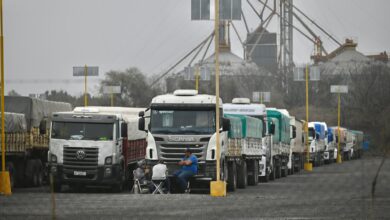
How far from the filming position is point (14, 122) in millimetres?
39000

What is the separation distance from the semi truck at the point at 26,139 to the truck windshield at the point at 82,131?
5.68 ft

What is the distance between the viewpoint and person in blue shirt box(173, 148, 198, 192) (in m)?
33.0

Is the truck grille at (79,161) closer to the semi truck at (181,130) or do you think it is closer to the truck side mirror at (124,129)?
the truck side mirror at (124,129)

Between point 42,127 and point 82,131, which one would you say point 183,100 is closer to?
point 82,131

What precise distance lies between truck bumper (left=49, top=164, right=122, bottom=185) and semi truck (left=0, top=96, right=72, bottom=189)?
2.62 metres

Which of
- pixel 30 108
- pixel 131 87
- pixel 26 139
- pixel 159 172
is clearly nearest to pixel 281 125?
pixel 30 108

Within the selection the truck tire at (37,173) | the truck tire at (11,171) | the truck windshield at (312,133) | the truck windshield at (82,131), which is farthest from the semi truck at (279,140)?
the truck windshield at (312,133)

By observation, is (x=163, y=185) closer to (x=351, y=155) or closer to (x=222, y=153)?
(x=222, y=153)

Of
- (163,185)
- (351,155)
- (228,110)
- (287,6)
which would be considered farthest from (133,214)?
(287,6)

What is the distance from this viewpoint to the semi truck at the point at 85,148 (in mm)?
35969

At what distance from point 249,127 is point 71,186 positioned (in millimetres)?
7741

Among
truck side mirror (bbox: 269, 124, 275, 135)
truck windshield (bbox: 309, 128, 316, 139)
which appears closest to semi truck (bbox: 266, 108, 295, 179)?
truck side mirror (bbox: 269, 124, 275, 135)

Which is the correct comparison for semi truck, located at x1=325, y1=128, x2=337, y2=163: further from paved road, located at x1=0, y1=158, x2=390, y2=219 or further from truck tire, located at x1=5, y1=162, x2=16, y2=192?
paved road, located at x1=0, y1=158, x2=390, y2=219

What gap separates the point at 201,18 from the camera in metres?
38.3
